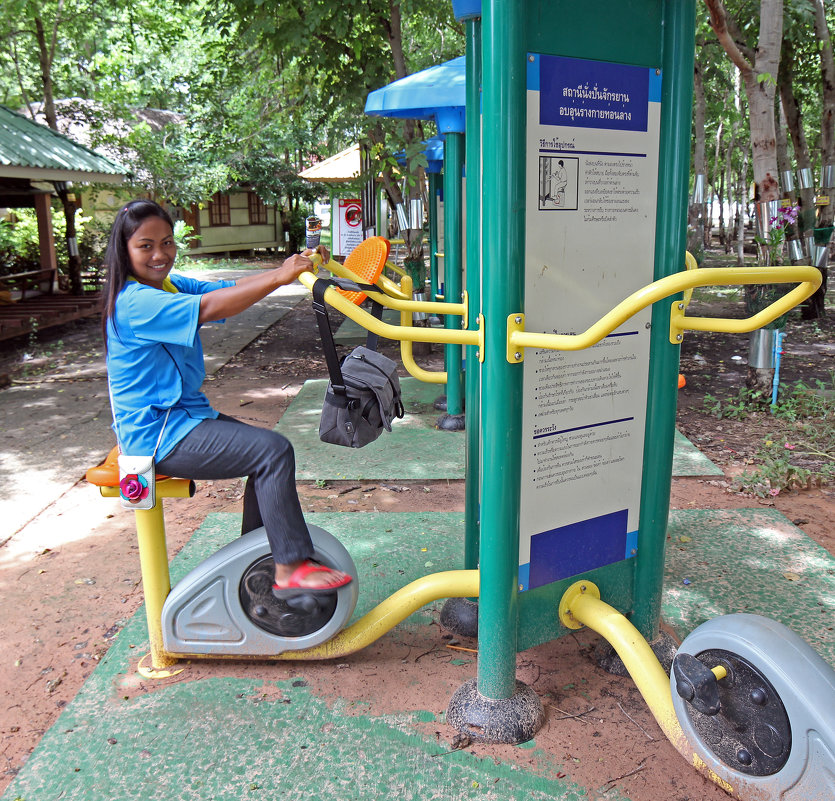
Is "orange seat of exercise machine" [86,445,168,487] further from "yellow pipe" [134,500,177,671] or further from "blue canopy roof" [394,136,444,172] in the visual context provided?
"blue canopy roof" [394,136,444,172]

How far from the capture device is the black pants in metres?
2.27

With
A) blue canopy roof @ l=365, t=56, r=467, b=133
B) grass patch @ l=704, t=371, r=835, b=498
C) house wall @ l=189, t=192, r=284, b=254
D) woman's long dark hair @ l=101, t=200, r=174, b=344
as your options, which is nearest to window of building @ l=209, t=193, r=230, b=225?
house wall @ l=189, t=192, r=284, b=254

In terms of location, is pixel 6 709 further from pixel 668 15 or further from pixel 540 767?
pixel 668 15

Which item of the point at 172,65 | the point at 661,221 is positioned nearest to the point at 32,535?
the point at 661,221

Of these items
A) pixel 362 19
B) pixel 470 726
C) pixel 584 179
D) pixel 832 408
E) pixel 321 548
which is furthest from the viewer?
pixel 362 19

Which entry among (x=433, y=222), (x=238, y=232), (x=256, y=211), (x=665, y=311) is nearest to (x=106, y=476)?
(x=665, y=311)

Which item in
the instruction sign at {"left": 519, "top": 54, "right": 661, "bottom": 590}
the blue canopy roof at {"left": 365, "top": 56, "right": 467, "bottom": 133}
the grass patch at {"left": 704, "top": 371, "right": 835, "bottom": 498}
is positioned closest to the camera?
the instruction sign at {"left": 519, "top": 54, "right": 661, "bottom": 590}

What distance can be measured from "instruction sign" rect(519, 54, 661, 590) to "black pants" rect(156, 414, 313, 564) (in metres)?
0.68

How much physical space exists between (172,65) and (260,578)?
65.5 ft

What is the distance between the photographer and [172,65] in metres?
19.3

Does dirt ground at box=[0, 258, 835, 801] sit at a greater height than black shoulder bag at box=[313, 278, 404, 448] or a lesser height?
lesser

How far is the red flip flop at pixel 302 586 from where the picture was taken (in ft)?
7.54

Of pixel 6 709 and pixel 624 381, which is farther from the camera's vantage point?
pixel 6 709

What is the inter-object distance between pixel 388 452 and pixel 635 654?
9.20ft
